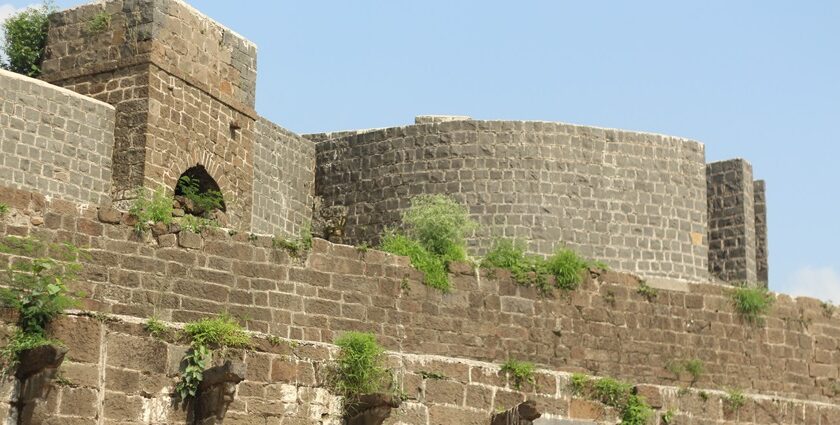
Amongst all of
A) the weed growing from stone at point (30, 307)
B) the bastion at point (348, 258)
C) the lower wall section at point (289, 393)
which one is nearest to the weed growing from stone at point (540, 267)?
the bastion at point (348, 258)

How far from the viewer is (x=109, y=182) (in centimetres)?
2020

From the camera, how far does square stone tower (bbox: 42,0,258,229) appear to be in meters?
20.4

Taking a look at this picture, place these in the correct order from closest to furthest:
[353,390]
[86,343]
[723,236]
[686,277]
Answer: [86,343], [353,390], [686,277], [723,236]

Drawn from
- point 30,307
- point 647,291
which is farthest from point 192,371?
point 647,291

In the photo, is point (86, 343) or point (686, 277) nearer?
point (86, 343)

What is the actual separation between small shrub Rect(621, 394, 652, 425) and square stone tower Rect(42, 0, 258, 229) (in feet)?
23.2

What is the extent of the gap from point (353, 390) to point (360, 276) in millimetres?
4988

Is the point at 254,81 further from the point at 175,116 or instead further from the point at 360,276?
the point at 360,276

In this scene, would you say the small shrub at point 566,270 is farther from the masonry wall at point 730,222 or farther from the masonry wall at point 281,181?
the masonry wall at point 730,222

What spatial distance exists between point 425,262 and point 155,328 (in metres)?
6.84

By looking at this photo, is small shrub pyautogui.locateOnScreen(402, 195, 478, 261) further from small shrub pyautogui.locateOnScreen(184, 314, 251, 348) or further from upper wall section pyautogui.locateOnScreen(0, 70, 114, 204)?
small shrub pyautogui.locateOnScreen(184, 314, 251, 348)

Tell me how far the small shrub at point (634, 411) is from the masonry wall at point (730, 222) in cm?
1109

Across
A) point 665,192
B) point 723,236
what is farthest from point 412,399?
point 723,236

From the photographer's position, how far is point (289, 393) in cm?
1378
